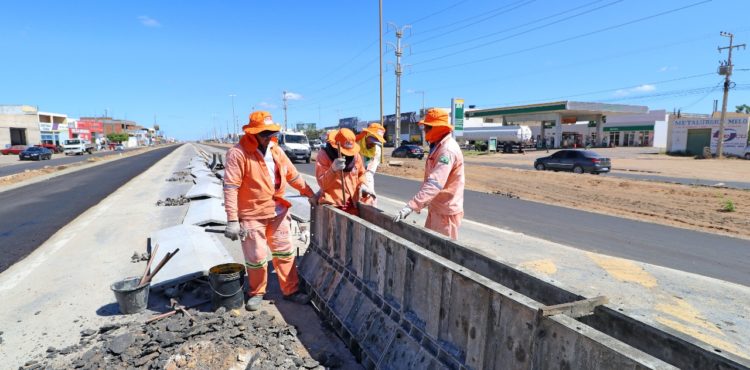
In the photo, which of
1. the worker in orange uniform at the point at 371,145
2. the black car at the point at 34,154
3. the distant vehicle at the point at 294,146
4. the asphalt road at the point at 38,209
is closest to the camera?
the worker in orange uniform at the point at 371,145

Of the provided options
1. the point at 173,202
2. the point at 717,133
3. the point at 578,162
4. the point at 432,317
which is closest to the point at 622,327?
the point at 432,317

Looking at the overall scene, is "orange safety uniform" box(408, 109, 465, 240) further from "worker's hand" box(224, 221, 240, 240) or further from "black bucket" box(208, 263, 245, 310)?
"black bucket" box(208, 263, 245, 310)

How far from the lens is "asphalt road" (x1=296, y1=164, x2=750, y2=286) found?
613cm

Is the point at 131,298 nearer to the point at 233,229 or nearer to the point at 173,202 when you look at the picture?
the point at 233,229

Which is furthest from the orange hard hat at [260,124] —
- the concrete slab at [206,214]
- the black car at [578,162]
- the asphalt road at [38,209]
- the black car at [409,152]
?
the black car at [409,152]

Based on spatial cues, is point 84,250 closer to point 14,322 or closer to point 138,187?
point 14,322

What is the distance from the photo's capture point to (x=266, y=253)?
4500 millimetres

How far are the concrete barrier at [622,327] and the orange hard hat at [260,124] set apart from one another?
2.14m

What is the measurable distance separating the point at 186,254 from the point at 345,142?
8.30 ft

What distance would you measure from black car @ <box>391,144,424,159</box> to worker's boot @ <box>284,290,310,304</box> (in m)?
34.1

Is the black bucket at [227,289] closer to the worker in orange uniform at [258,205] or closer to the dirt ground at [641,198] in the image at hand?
the worker in orange uniform at [258,205]

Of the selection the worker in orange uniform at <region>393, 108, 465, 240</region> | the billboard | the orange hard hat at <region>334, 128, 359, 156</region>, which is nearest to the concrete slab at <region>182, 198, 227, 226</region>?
the orange hard hat at <region>334, 128, 359, 156</region>

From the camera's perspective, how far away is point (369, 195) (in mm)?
5426

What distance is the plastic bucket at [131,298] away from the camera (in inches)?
162
